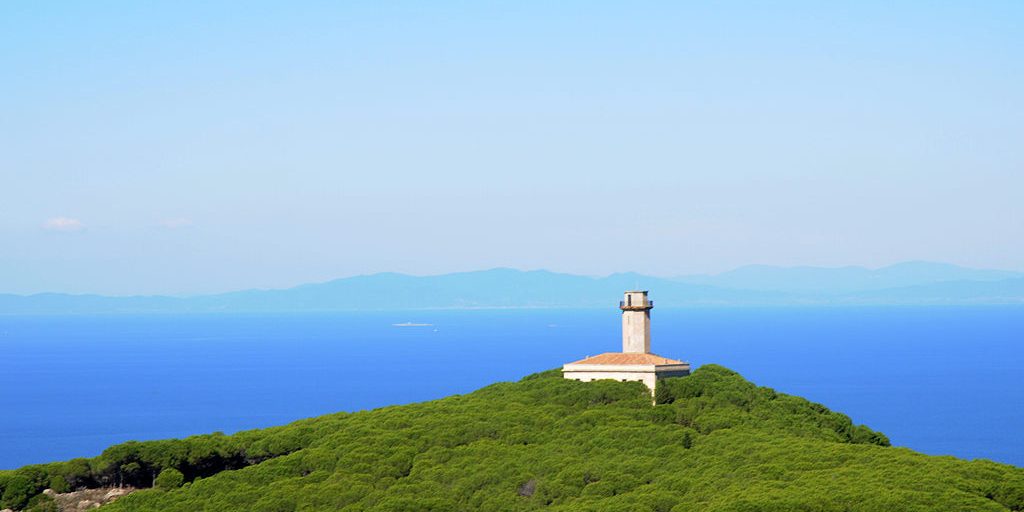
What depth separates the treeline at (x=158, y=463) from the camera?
54.0m

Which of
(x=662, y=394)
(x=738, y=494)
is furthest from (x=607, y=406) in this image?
(x=738, y=494)

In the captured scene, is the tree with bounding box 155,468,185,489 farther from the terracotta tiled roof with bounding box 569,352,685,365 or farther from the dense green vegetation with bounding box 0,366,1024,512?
the terracotta tiled roof with bounding box 569,352,685,365

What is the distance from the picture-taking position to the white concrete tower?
63.0m

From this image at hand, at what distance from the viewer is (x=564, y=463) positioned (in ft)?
→ 165

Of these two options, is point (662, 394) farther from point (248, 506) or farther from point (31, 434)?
point (31, 434)

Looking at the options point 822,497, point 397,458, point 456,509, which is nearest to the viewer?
point 822,497

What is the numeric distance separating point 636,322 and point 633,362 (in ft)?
8.88

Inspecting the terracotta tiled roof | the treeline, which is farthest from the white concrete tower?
the treeline

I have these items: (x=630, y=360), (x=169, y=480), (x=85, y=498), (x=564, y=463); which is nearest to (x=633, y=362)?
(x=630, y=360)

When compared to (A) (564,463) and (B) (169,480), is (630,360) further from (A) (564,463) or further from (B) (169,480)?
(B) (169,480)

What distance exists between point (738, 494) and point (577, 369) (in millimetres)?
19008

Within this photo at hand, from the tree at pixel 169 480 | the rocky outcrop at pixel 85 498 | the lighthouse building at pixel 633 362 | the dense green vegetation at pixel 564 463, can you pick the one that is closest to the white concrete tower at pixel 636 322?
the lighthouse building at pixel 633 362

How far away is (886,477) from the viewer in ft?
146

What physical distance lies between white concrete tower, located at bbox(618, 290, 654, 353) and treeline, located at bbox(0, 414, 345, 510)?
14.4 meters
